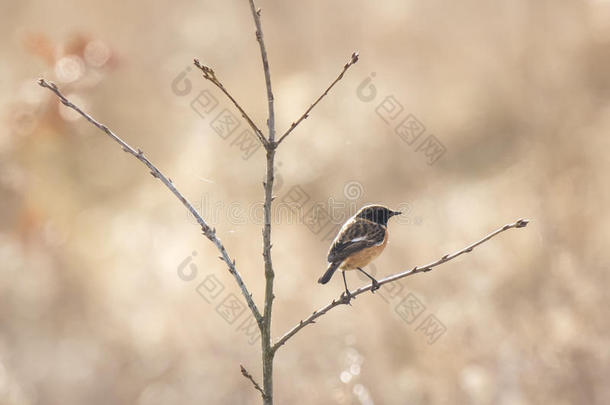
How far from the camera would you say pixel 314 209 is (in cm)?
711

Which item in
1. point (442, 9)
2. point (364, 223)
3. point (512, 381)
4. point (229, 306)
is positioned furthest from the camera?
point (442, 9)

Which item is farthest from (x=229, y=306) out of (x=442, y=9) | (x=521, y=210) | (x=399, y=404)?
(x=442, y=9)

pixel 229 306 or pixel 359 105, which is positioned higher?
pixel 359 105

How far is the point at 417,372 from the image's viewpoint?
6348mm

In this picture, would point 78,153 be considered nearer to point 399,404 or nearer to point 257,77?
point 257,77

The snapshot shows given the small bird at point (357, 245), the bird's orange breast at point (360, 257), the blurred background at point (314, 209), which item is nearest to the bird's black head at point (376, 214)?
the small bird at point (357, 245)

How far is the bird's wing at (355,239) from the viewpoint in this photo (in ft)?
13.0

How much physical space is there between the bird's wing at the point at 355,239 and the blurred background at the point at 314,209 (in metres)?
2.42

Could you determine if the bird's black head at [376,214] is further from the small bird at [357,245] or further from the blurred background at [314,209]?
the blurred background at [314,209]

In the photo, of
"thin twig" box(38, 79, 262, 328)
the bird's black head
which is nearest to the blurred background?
the bird's black head

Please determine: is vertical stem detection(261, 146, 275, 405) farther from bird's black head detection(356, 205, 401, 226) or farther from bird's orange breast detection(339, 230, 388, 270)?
bird's black head detection(356, 205, 401, 226)

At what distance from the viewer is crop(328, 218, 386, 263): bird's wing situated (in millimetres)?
3955

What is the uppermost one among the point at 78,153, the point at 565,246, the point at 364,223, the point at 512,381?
the point at 78,153

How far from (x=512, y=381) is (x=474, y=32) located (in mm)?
4563
